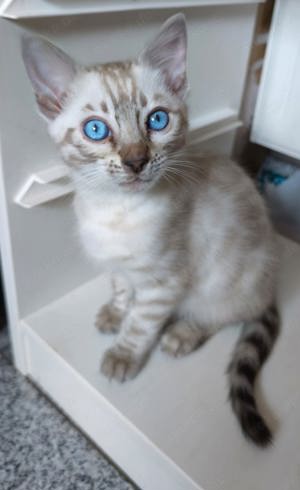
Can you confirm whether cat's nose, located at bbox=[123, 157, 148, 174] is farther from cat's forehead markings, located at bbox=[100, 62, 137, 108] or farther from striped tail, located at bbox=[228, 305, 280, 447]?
striped tail, located at bbox=[228, 305, 280, 447]

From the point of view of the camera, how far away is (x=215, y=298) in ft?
3.71

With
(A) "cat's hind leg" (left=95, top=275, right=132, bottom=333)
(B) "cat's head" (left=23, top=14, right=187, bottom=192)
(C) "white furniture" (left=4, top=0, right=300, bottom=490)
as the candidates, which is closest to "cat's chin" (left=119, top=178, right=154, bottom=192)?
(B) "cat's head" (left=23, top=14, right=187, bottom=192)

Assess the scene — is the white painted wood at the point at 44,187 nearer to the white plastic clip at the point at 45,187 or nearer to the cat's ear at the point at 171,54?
the white plastic clip at the point at 45,187

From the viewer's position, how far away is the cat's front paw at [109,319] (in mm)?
1186

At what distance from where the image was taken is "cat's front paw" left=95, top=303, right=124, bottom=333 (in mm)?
1186

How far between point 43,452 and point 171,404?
1.15ft

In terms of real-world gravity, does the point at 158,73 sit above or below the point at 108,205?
above

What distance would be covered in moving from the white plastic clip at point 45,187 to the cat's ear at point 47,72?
194mm

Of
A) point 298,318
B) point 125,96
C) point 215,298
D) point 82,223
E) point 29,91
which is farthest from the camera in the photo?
point 298,318

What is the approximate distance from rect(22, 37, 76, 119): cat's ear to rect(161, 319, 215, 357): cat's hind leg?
1.98 ft

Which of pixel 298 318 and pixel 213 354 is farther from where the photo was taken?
pixel 298 318

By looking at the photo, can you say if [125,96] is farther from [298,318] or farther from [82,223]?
[298,318]

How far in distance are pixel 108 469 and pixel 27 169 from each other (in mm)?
728

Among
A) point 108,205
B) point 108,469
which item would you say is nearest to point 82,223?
point 108,205
